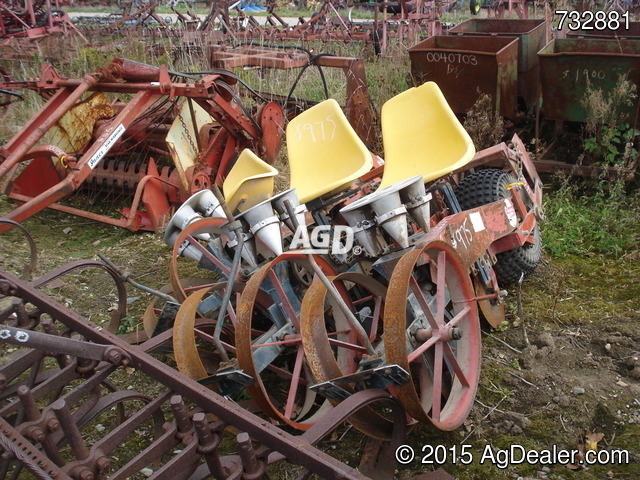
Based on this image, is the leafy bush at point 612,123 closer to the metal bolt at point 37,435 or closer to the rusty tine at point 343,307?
the rusty tine at point 343,307

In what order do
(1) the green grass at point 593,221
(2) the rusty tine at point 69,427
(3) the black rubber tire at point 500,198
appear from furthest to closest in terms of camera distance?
(1) the green grass at point 593,221 → (3) the black rubber tire at point 500,198 → (2) the rusty tine at point 69,427

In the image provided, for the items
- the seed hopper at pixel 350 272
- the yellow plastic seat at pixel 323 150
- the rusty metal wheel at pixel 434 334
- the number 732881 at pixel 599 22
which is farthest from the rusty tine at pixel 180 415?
the number 732881 at pixel 599 22

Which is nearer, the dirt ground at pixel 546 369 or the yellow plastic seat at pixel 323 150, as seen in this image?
the dirt ground at pixel 546 369

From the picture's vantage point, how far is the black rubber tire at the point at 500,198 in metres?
3.80

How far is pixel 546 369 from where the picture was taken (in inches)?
126

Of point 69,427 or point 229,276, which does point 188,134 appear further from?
point 69,427

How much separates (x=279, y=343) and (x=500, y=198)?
6.03 feet

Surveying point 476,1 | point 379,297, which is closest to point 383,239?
point 379,297

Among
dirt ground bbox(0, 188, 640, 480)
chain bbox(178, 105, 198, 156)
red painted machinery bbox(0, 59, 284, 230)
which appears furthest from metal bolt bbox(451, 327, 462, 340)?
chain bbox(178, 105, 198, 156)

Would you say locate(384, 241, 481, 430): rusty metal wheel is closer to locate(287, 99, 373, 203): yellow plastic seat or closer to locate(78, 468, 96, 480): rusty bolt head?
locate(287, 99, 373, 203): yellow plastic seat

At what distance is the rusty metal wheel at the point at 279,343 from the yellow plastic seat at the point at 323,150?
652mm

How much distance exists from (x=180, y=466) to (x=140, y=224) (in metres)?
3.17

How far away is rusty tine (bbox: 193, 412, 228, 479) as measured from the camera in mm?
1930

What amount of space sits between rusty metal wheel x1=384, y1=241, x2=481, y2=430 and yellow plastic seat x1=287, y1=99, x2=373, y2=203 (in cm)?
77
